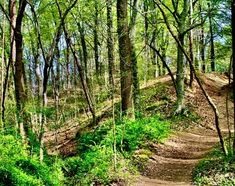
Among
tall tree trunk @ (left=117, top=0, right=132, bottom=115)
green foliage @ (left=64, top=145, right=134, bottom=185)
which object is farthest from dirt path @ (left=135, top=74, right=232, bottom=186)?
tall tree trunk @ (left=117, top=0, right=132, bottom=115)

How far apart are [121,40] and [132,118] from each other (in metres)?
3.10

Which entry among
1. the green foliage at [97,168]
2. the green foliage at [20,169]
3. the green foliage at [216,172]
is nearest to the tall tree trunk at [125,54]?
the green foliage at [97,168]

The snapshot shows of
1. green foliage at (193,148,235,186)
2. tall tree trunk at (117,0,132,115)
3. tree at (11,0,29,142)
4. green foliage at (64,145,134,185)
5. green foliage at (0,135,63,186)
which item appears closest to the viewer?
green foliage at (0,135,63,186)

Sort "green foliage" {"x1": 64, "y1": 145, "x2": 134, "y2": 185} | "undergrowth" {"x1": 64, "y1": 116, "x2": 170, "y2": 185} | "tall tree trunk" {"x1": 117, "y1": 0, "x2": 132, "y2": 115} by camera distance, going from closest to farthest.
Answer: "green foliage" {"x1": 64, "y1": 145, "x2": 134, "y2": 185}
"undergrowth" {"x1": 64, "y1": 116, "x2": 170, "y2": 185}
"tall tree trunk" {"x1": 117, "y1": 0, "x2": 132, "y2": 115}

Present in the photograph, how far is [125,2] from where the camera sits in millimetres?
14508

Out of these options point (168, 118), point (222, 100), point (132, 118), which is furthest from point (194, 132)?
point (222, 100)

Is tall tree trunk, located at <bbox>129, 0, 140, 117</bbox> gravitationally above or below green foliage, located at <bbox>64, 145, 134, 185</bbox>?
above

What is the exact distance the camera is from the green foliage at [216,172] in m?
8.51

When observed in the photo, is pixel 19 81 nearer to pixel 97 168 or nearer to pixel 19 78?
pixel 19 78

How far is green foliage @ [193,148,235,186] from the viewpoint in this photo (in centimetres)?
851

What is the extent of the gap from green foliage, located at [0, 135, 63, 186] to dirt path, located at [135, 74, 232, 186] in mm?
2434

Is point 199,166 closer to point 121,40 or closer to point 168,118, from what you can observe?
point 121,40

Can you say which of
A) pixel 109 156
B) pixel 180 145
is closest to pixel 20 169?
pixel 109 156

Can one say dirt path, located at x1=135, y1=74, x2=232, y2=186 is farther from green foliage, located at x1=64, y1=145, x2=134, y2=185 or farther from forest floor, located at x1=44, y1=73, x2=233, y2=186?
green foliage, located at x1=64, y1=145, x2=134, y2=185
